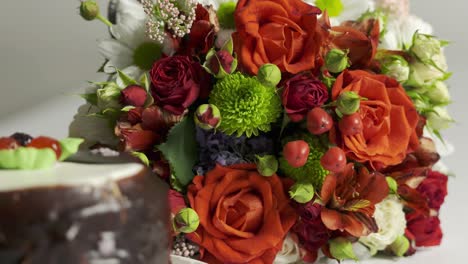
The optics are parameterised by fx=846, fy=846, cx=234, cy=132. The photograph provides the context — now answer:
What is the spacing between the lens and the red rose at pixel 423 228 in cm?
164

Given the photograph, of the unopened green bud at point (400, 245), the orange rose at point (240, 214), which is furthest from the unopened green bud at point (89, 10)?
the unopened green bud at point (400, 245)

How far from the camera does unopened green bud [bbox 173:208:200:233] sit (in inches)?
52.0

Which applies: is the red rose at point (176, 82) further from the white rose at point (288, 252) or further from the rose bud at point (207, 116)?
the white rose at point (288, 252)

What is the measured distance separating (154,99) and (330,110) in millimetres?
292

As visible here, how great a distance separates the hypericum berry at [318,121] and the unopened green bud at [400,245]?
35 centimetres

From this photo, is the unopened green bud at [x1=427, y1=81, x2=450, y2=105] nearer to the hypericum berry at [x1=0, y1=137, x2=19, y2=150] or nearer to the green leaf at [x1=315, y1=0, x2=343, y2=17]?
the green leaf at [x1=315, y1=0, x2=343, y2=17]

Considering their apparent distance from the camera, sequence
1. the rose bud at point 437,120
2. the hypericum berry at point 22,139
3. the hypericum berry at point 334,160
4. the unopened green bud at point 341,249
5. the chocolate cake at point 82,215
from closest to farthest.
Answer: the chocolate cake at point 82,215, the hypericum berry at point 22,139, the hypericum berry at point 334,160, the unopened green bud at point 341,249, the rose bud at point 437,120

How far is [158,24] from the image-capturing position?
1.43 m

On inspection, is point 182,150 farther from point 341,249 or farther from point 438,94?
point 438,94

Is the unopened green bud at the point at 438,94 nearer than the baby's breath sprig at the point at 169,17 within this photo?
No

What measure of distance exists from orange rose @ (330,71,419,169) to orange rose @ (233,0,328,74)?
0.08m

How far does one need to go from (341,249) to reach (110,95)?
46 cm

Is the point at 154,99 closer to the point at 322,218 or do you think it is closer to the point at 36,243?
the point at 322,218

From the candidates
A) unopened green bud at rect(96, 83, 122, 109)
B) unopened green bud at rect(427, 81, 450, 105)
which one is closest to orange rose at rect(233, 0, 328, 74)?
unopened green bud at rect(96, 83, 122, 109)
